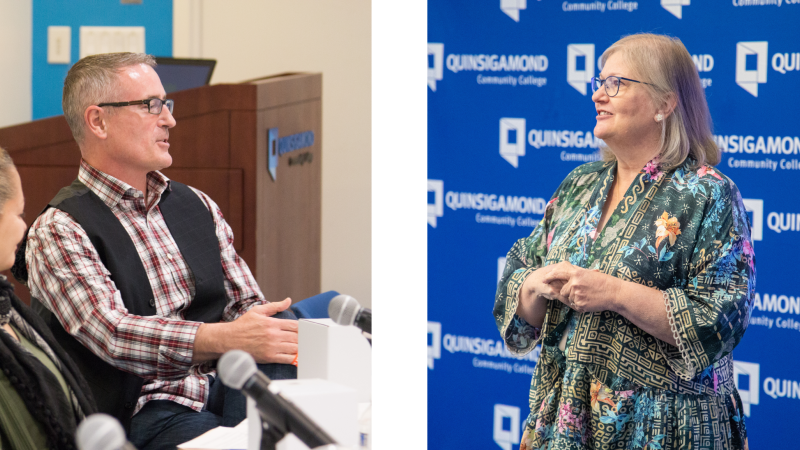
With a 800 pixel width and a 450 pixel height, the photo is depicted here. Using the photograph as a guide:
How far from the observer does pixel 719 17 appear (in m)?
2.59

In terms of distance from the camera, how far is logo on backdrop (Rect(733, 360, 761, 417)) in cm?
260

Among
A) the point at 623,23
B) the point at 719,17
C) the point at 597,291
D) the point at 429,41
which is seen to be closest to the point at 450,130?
the point at 429,41

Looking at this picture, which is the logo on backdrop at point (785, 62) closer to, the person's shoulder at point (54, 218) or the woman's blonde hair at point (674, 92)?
the woman's blonde hair at point (674, 92)

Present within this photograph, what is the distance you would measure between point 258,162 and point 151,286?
0.44 m

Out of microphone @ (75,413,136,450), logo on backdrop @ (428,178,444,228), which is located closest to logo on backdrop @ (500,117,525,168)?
logo on backdrop @ (428,178,444,228)

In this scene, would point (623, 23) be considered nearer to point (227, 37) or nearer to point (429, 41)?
point (429, 41)

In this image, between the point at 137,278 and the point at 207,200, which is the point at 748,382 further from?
the point at 137,278

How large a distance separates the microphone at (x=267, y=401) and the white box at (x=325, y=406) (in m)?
0.23

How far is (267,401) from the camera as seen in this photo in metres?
0.99

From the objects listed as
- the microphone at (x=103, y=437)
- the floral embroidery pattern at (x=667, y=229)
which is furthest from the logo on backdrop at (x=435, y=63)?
the microphone at (x=103, y=437)

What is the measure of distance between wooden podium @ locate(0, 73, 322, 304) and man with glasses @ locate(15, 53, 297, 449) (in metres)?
0.07

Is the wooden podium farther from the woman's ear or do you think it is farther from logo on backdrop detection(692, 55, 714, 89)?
logo on backdrop detection(692, 55, 714, 89)

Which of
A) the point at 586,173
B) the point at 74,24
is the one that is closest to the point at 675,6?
the point at 586,173

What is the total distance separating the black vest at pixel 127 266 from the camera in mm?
1612
